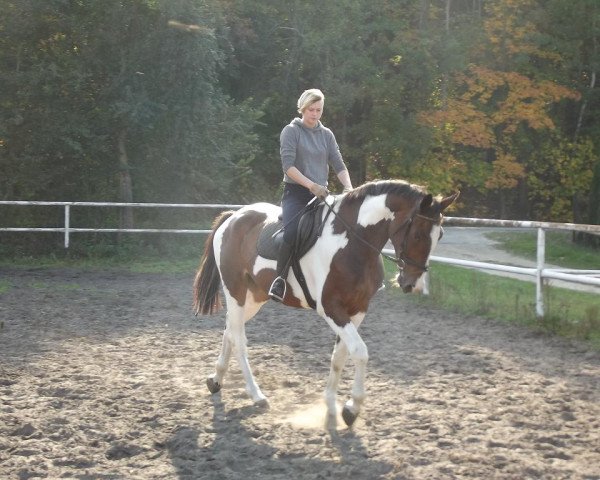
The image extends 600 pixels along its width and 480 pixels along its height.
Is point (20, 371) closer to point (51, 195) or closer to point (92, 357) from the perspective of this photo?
point (92, 357)

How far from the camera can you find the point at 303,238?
6.40 metres

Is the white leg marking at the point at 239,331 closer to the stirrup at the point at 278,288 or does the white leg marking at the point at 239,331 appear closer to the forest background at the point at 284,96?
the stirrup at the point at 278,288

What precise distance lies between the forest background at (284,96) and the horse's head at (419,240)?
14062mm

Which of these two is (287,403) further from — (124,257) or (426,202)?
(124,257)

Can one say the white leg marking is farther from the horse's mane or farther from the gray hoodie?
the horse's mane

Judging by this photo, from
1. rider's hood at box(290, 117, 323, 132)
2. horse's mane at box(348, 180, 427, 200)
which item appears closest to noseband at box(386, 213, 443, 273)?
horse's mane at box(348, 180, 427, 200)

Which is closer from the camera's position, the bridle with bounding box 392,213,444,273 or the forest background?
the bridle with bounding box 392,213,444,273

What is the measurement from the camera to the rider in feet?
21.1

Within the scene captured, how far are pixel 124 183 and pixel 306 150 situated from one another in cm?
1395

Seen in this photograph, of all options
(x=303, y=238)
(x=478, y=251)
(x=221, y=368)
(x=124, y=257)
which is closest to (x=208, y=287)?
(x=221, y=368)

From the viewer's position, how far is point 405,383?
7.26 metres

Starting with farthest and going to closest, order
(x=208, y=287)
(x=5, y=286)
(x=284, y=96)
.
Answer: (x=284, y=96), (x=5, y=286), (x=208, y=287)

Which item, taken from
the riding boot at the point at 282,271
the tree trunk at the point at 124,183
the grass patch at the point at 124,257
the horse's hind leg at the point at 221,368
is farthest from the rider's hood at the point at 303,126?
the tree trunk at the point at 124,183

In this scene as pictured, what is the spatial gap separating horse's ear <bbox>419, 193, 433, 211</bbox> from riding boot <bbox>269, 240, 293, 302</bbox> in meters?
1.19
